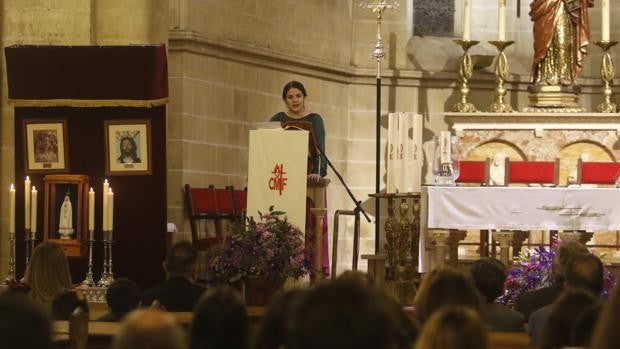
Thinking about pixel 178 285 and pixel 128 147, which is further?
pixel 128 147

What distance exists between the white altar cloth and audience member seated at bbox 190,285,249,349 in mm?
8044

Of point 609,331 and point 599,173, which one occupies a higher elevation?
point 599,173

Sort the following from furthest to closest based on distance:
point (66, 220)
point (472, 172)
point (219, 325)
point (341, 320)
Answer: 1. point (472, 172)
2. point (66, 220)
3. point (219, 325)
4. point (341, 320)

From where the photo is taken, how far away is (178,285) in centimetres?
754

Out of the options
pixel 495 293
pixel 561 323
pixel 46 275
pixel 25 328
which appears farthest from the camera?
pixel 46 275

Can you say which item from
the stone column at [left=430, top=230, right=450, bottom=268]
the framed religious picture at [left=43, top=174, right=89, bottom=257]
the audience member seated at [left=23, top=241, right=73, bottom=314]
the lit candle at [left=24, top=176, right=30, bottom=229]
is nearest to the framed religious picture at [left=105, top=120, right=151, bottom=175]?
the framed religious picture at [left=43, top=174, right=89, bottom=257]

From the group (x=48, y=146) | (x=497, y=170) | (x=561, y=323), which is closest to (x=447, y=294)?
(x=561, y=323)

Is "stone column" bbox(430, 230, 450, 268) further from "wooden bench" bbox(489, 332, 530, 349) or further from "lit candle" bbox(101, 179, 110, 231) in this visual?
"wooden bench" bbox(489, 332, 530, 349)

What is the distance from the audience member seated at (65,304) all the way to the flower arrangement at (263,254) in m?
3.00

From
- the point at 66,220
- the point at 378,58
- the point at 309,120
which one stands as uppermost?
the point at 378,58

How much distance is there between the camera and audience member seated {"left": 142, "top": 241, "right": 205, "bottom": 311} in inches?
292

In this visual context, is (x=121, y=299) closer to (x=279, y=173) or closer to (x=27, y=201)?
(x=279, y=173)

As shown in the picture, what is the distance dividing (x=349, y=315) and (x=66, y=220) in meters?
8.24

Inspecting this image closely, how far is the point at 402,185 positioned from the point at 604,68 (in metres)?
2.76
